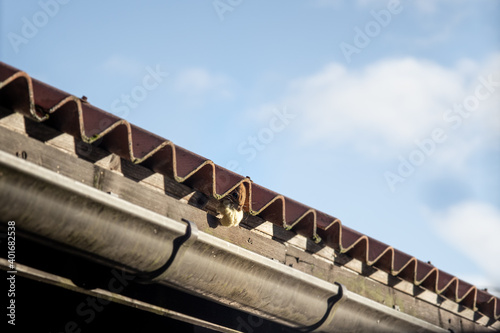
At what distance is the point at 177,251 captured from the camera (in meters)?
3.83

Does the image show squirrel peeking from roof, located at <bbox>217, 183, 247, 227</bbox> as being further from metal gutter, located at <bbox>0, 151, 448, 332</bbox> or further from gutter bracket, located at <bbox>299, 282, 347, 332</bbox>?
gutter bracket, located at <bbox>299, 282, 347, 332</bbox>

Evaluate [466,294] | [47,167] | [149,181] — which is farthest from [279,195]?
[466,294]

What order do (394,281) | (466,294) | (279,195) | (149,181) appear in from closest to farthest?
(149,181) < (279,195) < (394,281) < (466,294)

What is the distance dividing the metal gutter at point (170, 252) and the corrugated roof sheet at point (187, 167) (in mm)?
363

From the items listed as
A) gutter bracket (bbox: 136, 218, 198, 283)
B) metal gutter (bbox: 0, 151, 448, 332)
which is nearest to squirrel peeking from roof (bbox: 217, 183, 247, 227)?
metal gutter (bbox: 0, 151, 448, 332)

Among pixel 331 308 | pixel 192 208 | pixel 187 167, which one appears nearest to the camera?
pixel 187 167

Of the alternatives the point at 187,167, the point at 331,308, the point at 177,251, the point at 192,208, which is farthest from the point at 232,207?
the point at 331,308

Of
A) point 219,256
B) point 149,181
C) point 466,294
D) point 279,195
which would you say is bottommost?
point 219,256

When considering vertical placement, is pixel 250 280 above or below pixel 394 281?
below

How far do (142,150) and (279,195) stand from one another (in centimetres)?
124

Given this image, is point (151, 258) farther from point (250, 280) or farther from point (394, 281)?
point (394, 281)

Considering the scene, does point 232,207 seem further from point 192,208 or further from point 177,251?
point 177,251

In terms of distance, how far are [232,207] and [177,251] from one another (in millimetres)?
684

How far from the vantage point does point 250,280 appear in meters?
4.32
